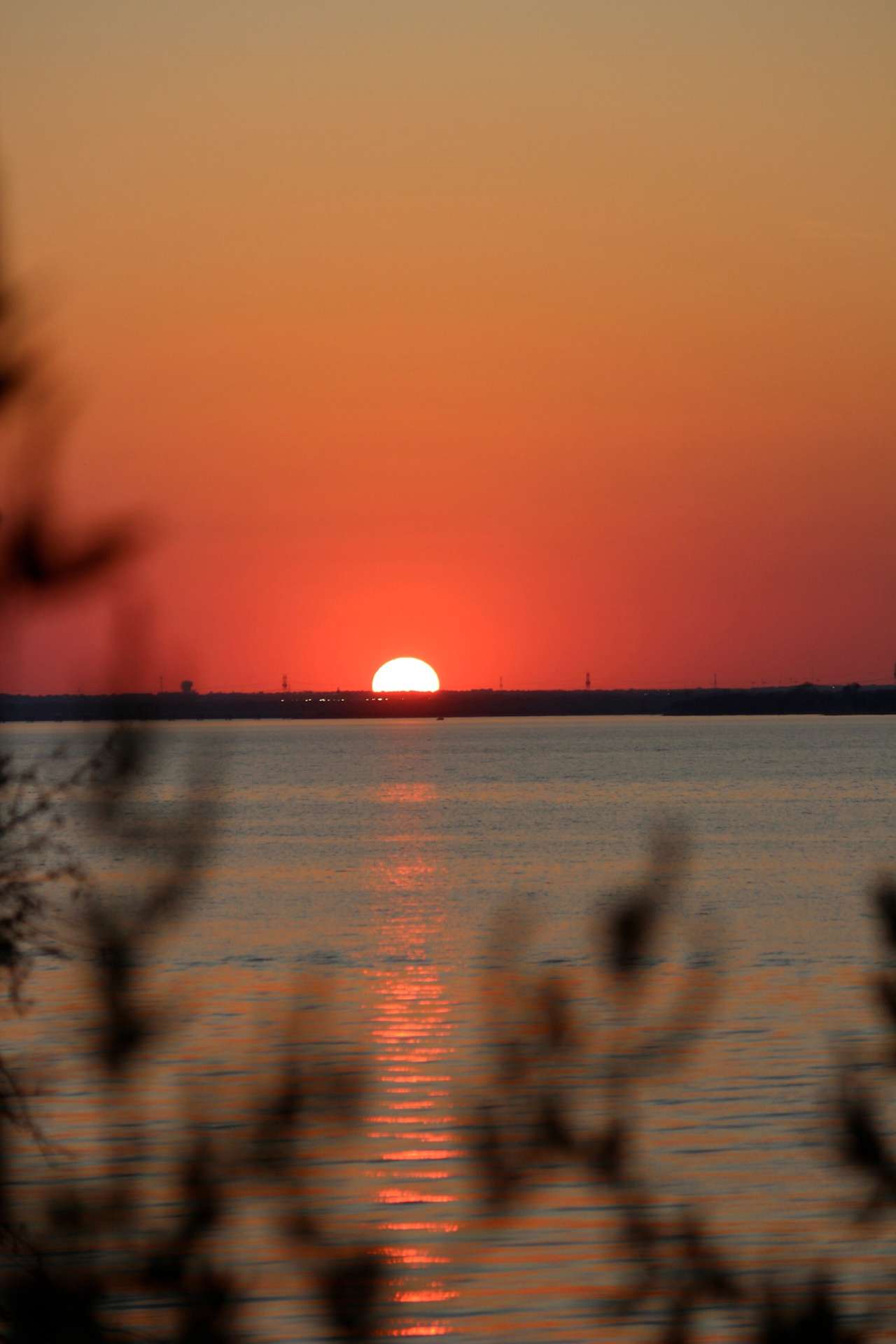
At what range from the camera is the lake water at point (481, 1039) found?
412 centimetres

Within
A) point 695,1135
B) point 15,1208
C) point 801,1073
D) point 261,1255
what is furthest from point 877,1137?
point 801,1073

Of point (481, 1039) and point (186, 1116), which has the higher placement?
point (186, 1116)

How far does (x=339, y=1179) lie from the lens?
48.5 ft

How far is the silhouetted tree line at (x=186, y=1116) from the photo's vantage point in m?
3.49

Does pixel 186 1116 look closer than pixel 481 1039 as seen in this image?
Yes

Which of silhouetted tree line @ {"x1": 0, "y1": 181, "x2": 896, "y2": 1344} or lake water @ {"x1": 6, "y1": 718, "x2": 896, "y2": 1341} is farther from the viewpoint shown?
lake water @ {"x1": 6, "y1": 718, "x2": 896, "y2": 1341}

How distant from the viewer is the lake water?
4125 millimetres

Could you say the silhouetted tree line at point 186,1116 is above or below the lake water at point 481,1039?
above

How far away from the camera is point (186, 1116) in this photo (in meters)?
3.82

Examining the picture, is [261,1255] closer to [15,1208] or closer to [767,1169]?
[15,1208]

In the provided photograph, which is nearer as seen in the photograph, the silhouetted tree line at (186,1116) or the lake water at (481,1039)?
the silhouetted tree line at (186,1116)

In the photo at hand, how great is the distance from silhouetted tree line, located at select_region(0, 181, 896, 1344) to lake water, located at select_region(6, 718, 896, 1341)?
0.14 feet

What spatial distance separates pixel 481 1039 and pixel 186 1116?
1829 cm

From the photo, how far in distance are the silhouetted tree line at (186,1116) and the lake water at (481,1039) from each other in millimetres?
44
